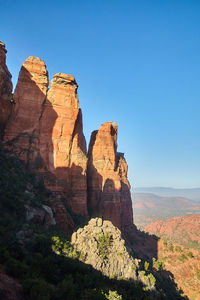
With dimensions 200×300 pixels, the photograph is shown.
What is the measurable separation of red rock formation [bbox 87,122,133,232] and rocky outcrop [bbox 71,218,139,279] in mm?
24230

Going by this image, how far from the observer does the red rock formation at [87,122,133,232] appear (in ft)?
156

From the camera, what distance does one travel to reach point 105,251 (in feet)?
67.8

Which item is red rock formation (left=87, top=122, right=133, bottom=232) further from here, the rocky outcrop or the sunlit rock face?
the rocky outcrop

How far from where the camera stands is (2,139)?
3469 centimetres

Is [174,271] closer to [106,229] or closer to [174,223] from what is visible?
[106,229]

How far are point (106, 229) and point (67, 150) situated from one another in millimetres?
20230

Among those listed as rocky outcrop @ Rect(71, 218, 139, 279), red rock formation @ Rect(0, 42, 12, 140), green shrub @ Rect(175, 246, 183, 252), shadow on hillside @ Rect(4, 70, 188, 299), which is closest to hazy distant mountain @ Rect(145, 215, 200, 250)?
green shrub @ Rect(175, 246, 183, 252)

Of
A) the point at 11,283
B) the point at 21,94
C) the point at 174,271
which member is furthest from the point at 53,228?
the point at 174,271

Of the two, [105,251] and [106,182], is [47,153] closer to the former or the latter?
[106,182]

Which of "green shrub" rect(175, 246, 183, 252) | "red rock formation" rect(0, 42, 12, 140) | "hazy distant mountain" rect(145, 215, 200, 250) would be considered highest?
"red rock formation" rect(0, 42, 12, 140)

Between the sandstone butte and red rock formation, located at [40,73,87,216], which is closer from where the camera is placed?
the sandstone butte

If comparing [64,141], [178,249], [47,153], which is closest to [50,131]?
[64,141]

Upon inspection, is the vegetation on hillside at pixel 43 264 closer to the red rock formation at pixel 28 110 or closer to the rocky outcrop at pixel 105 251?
the rocky outcrop at pixel 105 251

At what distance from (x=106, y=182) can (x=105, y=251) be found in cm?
2902
